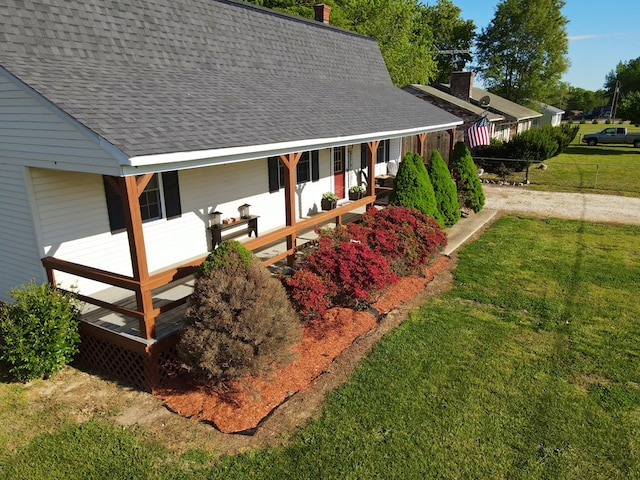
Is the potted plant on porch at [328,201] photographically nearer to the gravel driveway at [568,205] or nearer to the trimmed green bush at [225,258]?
the gravel driveway at [568,205]

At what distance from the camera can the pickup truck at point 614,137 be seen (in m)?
41.2

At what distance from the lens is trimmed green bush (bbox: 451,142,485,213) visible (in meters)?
15.2

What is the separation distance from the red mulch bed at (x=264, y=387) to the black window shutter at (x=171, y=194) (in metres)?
3.87

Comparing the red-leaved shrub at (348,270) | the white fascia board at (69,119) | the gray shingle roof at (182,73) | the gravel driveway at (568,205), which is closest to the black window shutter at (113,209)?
the gray shingle roof at (182,73)

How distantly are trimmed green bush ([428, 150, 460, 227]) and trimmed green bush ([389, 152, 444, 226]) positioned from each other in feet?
3.48

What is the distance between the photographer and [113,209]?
8.27 metres

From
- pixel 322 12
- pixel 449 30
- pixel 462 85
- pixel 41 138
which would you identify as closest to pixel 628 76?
pixel 449 30

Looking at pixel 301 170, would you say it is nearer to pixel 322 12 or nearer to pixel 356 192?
pixel 356 192

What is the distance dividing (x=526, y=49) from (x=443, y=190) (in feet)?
162

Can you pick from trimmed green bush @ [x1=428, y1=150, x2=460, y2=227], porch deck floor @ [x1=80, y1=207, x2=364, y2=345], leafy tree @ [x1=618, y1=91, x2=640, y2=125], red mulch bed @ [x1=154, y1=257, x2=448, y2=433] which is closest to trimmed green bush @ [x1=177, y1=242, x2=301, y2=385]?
red mulch bed @ [x1=154, y1=257, x2=448, y2=433]

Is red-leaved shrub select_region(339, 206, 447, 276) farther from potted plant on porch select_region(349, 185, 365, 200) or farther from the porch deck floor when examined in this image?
potted plant on porch select_region(349, 185, 365, 200)

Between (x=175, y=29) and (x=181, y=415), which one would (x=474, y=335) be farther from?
(x=175, y=29)

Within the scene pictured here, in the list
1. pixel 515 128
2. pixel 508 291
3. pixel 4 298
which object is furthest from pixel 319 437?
pixel 515 128

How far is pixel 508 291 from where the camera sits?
31.5ft
